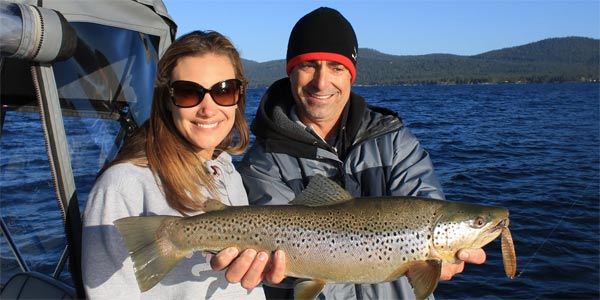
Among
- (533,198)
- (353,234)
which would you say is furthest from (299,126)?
(533,198)

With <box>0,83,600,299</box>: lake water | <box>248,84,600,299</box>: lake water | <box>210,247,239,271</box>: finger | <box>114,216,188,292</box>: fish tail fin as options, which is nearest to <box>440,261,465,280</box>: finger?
<box>210,247,239,271</box>: finger

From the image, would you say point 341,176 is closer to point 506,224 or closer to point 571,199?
point 506,224

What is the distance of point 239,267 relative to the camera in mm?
3309

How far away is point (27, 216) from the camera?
4883mm

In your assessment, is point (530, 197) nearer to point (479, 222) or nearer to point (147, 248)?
point (479, 222)

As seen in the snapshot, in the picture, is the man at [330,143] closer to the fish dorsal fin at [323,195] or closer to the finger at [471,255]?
the finger at [471,255]

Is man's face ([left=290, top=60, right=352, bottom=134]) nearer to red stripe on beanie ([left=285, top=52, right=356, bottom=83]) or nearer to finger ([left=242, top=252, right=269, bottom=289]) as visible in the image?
red stripe on beanie ([left=285, top=52, right=356, bottom=83])

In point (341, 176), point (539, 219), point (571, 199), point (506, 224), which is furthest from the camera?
point (571, 199)

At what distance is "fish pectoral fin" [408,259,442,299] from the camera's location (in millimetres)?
3513

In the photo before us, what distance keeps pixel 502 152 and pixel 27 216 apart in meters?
21.2

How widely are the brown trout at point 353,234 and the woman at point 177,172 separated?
21 centimetres

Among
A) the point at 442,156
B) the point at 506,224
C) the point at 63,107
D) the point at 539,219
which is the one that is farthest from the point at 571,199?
the point at 63,107

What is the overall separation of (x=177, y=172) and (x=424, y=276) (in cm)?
176

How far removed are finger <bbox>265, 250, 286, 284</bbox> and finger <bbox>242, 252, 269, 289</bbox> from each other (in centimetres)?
6
